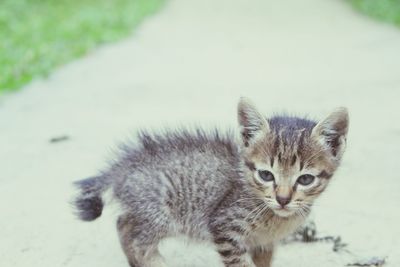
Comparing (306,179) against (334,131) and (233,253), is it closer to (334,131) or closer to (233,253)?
(334,131)

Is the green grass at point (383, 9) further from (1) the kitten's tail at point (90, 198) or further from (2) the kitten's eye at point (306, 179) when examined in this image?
(2) the kitten's eye at point (306, 179)

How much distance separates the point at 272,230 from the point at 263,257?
1.18 ft

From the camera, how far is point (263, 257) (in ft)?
17.3

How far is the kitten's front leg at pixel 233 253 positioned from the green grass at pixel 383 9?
14.8m

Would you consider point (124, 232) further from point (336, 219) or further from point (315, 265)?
point (336, 219)

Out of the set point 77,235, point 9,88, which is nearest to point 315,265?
point 77,235

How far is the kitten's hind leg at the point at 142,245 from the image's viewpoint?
513 centimetres

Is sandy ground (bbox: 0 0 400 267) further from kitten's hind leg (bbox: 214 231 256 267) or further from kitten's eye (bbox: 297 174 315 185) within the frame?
kitten's eye (bbox: 297 174 315 185)

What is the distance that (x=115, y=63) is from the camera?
45.7ft

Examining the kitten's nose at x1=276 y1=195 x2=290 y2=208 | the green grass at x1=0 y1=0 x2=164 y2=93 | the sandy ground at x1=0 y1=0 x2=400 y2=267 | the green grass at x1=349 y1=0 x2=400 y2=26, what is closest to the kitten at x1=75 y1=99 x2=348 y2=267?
the kitten's nose at x1=276 y1=195 x2=290 y2=208

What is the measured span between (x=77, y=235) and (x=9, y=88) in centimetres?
595

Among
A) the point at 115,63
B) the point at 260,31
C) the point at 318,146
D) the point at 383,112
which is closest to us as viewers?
the point at 318,146

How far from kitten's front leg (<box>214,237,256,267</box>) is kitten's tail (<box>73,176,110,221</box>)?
2.97ft

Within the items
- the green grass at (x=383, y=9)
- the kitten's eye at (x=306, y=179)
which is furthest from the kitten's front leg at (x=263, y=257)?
the green grass at (x=383, y=9)
